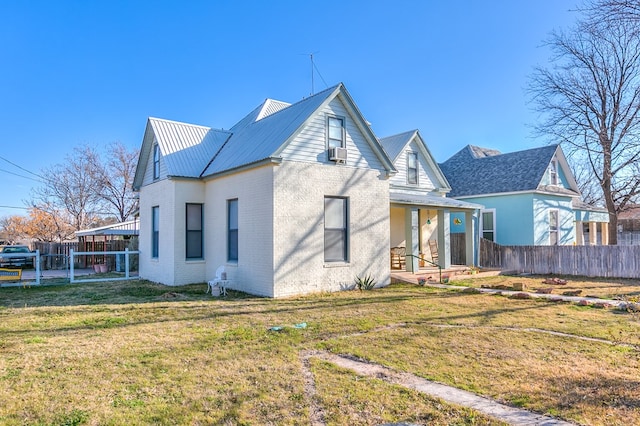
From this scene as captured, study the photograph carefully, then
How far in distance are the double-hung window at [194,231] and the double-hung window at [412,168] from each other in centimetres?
961

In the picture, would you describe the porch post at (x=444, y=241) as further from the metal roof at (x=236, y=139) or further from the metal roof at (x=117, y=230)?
the metal roof at (x=117, y=230)

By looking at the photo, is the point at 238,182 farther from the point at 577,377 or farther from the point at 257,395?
the point at 577,377

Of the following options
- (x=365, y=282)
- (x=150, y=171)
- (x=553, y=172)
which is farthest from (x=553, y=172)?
(x=150, y=171)

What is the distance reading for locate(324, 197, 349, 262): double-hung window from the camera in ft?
44.1

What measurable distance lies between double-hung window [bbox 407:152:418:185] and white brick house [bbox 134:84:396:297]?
5.37 m

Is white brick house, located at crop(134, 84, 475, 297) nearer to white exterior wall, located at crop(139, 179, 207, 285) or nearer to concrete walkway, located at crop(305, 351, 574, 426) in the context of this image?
white exterior wall, located at crop(139, 179, 207, 285)

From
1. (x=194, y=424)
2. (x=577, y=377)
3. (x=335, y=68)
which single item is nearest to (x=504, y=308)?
(x=577, y=377)

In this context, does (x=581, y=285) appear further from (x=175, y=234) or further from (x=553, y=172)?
(x=175, y=234)

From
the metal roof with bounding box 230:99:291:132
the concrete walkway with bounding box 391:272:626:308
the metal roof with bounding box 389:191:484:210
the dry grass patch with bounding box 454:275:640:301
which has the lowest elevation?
the dry grass patch with bounding box 454:275:640:301

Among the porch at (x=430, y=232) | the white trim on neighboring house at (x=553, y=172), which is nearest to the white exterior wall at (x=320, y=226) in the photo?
the porch at (x=430, y=232)

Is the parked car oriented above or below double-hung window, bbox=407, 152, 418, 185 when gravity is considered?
below

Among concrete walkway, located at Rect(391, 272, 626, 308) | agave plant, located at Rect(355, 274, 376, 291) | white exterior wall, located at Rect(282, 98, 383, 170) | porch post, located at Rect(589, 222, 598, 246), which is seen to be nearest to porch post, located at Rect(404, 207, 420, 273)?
concrete walkway, located at Rect(391, 272, 626, 308)

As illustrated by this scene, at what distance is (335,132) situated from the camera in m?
13.7

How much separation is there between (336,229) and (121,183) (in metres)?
30.7
